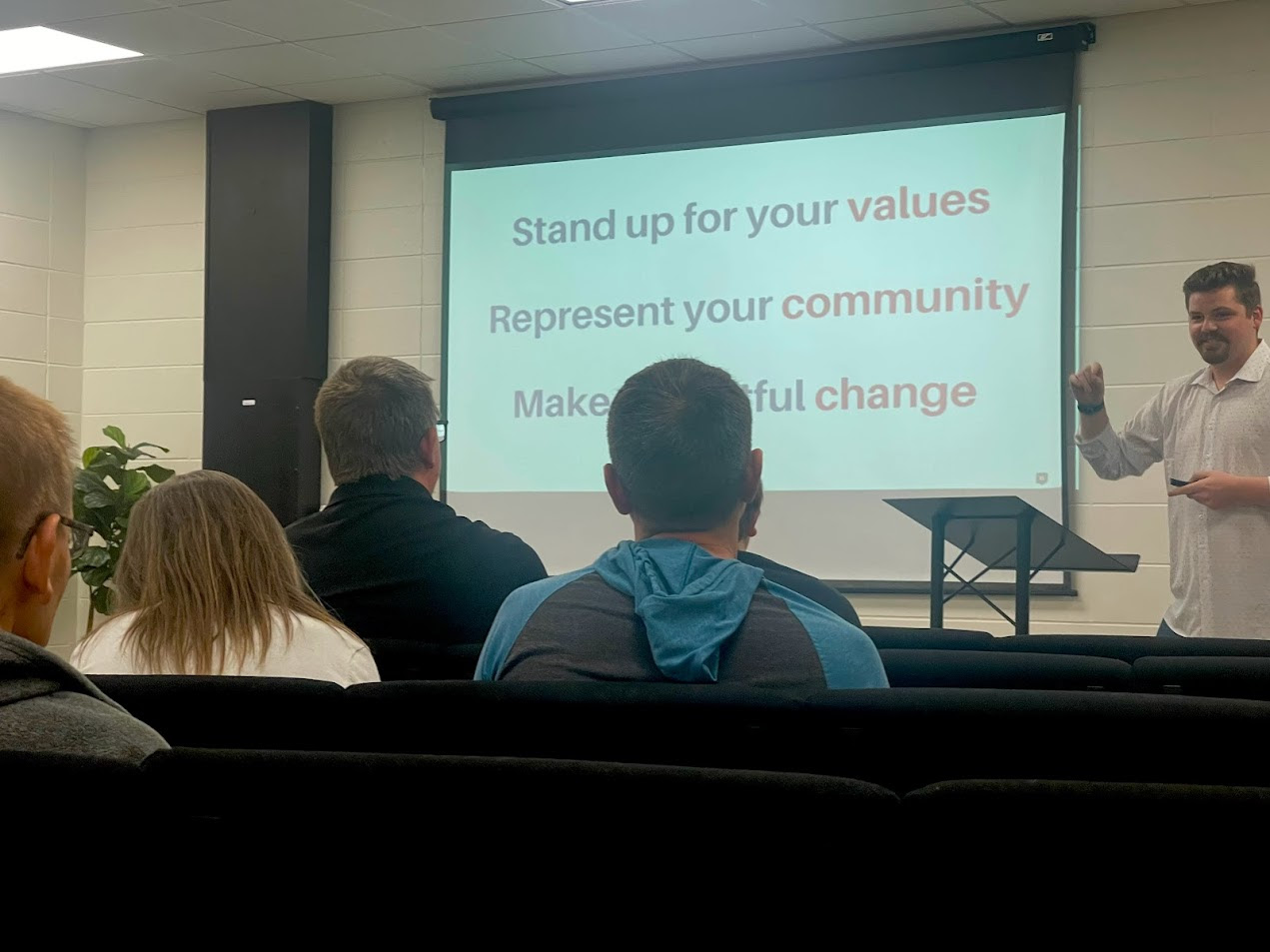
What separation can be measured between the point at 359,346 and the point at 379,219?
59 cm

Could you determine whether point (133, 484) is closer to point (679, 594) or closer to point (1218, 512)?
point (1218, 512)

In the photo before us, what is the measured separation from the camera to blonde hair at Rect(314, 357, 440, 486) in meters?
2.97

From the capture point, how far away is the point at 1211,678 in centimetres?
157

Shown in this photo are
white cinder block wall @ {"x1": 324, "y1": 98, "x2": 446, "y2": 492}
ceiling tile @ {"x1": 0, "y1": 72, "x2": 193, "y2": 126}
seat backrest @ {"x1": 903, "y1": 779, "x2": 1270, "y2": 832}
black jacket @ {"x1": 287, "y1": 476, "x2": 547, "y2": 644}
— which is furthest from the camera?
white cinder block wall @ {"x1": 324, "y1": 98, "x2": 446, "y2": 492}

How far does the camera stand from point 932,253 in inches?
224

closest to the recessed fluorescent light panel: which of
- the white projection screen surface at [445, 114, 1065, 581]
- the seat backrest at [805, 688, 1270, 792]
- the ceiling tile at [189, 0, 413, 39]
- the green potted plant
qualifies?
the ceiling tile at [189, 0, 413, 39]

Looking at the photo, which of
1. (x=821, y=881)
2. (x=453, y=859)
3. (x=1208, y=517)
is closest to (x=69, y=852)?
(x=453, y=859)

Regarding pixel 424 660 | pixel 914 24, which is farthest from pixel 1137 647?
pixel 914 24

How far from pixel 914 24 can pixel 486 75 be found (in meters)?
1.88

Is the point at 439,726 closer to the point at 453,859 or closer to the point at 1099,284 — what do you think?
the point at 453,859

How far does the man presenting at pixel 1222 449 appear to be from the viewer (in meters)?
4.14

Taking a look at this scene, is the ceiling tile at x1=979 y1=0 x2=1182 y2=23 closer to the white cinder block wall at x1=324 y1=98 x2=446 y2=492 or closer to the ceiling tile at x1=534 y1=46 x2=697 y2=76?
the ceiling tile at x1=534 y1=46 x2=697 y2=76

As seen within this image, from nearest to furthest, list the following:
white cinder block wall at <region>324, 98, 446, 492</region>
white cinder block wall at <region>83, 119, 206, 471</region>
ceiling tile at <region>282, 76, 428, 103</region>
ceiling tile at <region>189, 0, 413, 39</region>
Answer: ceiling tile at <region>189, 0, 413, 39</region>
ceiling tile at <region>282, 76, 428, 103</region>
white cinder block wall at <region>324, 98, 446, 492</region>
white cinder block wall at <region>83, 119, 206, 471</region>

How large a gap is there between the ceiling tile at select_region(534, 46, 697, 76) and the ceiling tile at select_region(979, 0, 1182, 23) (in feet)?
4.24
